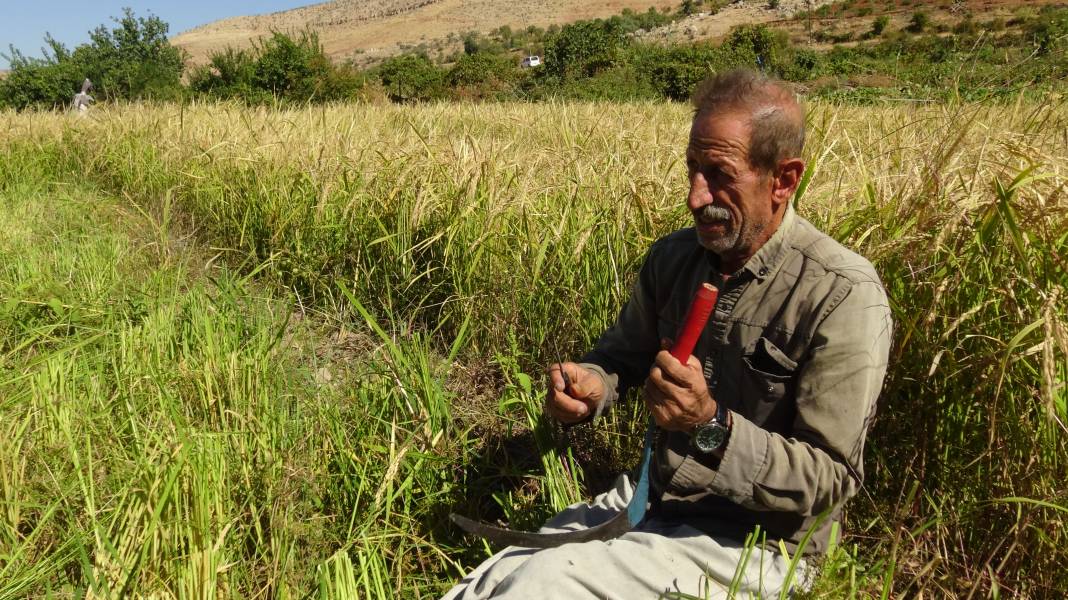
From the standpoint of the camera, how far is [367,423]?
217 centimetres

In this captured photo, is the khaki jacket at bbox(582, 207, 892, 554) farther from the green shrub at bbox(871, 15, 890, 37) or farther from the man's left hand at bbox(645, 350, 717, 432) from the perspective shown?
the green shrub at bbox(871, 15, 890, 37)

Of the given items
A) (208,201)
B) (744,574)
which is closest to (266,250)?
(208,201)

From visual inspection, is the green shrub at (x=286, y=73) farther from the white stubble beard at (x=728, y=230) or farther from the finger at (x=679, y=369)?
the finger at (x=679, y=369)

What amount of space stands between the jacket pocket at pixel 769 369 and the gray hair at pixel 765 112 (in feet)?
1.23

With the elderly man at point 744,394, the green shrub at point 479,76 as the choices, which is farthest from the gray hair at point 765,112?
the green shrub at point 479,76

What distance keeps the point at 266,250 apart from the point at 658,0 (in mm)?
74352

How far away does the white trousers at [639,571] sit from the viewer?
A: 1.32 metres

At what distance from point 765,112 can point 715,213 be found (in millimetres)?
225

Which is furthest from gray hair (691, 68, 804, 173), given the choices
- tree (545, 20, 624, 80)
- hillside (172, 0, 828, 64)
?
hillside (172, 0, 828, 64)

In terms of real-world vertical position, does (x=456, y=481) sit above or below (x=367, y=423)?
below

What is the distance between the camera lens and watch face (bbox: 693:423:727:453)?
1.27 m

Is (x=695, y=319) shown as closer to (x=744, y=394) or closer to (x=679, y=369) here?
(x=679, y=369)

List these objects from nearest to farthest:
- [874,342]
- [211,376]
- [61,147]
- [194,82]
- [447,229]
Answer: [874,342] → [211,376] → [447,229] → [61,147] → [194,82]

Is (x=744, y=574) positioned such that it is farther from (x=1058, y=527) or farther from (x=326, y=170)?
(x=326, y=170)
